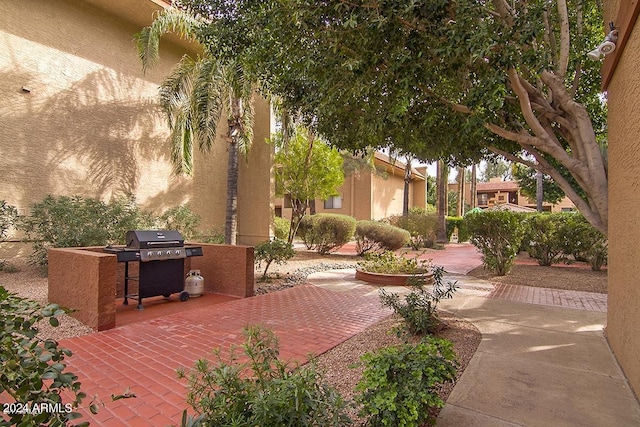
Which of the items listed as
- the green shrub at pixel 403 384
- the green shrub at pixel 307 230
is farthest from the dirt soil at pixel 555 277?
the green shrub at pixel 403 384

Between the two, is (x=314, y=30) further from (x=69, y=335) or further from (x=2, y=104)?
(x=2, y=104)

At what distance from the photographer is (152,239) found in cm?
617

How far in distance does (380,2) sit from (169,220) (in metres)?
10.5

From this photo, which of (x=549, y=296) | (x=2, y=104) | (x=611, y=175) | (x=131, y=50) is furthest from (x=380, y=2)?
(x=131, y=50)

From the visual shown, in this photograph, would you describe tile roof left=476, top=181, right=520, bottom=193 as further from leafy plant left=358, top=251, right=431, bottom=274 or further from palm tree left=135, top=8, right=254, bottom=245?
palm tree left=135, top=8, right=254, bottom=245

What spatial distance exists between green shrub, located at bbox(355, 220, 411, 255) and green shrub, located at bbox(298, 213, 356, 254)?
41 cm

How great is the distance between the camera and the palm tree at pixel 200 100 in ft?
32.9

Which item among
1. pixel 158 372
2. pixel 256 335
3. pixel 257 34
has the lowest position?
pixel 158 372

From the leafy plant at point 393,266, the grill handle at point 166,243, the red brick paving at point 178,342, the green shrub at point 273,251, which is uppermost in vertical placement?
the grill handle at point 166,243

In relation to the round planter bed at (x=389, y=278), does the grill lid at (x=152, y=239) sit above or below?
above

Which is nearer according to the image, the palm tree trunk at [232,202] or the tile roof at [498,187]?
the palm tree trunk at [232,202]

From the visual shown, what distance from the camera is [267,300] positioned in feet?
22.9

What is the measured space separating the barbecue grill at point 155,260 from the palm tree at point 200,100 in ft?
13.2

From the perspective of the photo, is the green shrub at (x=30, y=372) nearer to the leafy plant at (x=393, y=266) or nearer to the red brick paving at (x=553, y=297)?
the red brick paving at (x=553, y=297)
